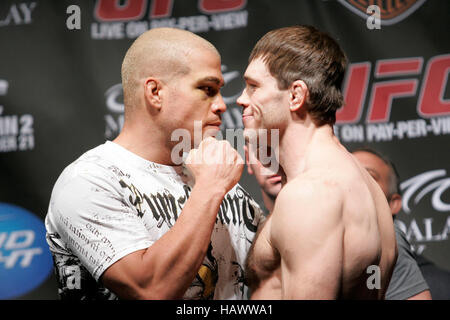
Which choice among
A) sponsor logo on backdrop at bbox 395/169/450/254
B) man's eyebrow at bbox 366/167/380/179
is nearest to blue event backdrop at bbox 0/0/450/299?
sponsor logo on backdrop at bbox 395/169/450/254

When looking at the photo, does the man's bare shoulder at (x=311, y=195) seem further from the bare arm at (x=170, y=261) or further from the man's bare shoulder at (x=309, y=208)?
the bare arm at (x=170, y=261)

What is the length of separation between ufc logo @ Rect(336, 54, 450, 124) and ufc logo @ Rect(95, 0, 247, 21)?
0.69 meters

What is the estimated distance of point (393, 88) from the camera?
2602 millimetres

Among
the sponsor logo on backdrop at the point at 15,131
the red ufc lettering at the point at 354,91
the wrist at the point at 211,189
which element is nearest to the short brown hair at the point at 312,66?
the wrist at the point at 211,189

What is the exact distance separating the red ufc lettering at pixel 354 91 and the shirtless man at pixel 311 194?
89cm

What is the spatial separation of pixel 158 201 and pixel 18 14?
1.53 metres

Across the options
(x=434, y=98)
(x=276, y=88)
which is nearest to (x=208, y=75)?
(x=276, y=88)

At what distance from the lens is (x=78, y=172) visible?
1640 millimetres

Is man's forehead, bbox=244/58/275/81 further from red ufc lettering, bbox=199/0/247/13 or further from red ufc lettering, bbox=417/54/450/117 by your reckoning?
red ufc lettering, bbox=417/54/450/117

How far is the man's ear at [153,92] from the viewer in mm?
1804
